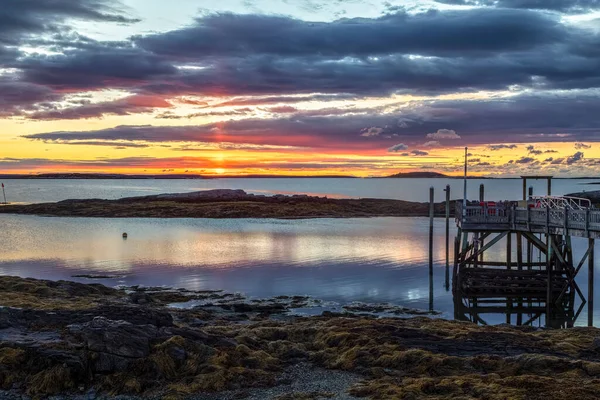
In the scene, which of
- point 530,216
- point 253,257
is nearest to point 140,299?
point 253,257

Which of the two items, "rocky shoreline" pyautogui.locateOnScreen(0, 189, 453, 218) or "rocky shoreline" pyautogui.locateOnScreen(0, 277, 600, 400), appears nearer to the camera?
"rocky shoreline" pyautogui.locateOnScreen(0, 277, 600, 400)

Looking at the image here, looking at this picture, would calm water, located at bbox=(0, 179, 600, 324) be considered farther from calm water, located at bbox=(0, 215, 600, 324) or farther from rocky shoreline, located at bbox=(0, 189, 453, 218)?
rocky shoreline, located at bbox=(0, 189, 453, 218)

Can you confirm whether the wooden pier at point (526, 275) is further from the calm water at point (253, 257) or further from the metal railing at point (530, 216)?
the calm water at point (253, 257)

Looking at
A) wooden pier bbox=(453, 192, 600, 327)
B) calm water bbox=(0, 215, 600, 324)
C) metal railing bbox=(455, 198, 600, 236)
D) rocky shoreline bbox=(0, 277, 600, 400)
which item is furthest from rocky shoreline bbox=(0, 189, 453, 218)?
rocky shoreline bbox=(0, 277, 600, 400)

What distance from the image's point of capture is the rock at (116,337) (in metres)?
20.2

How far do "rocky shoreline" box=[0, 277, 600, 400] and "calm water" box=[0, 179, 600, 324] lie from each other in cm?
1217

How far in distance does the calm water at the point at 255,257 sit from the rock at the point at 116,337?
18.0 meters

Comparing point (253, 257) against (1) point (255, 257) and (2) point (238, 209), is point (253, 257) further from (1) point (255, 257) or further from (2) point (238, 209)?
(2) point (238, 209)

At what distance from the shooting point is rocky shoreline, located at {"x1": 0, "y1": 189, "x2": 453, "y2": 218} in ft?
370

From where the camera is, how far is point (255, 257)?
58719mm

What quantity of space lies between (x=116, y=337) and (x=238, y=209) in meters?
96.1

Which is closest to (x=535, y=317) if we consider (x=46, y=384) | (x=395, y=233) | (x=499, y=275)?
(x=499, y=275)

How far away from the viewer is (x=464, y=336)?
25.0 metres

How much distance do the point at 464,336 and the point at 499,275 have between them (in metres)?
14.4
